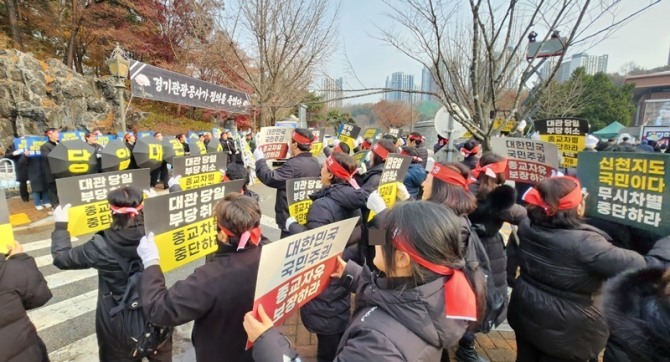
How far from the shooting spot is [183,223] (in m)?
2.62

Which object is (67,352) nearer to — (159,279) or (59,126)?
(159,279)

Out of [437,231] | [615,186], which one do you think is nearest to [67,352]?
[437,231]

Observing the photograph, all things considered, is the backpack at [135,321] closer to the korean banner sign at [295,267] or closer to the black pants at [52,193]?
the korean banner sign at [295,267]

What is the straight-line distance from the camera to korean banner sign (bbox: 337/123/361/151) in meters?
9.11

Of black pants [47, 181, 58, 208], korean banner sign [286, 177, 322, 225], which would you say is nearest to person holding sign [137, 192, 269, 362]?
korean banner sign [286, 177, 322, 225]

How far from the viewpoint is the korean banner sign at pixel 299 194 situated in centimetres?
347

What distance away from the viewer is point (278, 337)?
1.44 m

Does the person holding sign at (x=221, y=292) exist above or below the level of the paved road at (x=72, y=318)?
above

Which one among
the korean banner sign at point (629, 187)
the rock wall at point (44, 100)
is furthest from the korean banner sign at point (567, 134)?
the rock wall at point (44, 100)

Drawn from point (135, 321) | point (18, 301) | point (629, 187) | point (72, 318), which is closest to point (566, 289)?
point (629, 187)

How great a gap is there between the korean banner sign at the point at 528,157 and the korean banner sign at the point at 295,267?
2.81 m

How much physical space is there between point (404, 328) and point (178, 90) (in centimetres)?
667

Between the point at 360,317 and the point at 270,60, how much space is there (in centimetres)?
1012

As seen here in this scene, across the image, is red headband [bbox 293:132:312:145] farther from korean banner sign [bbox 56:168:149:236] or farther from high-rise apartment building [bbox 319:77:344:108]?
korean banner sign [bbox 56:168:149:236]
